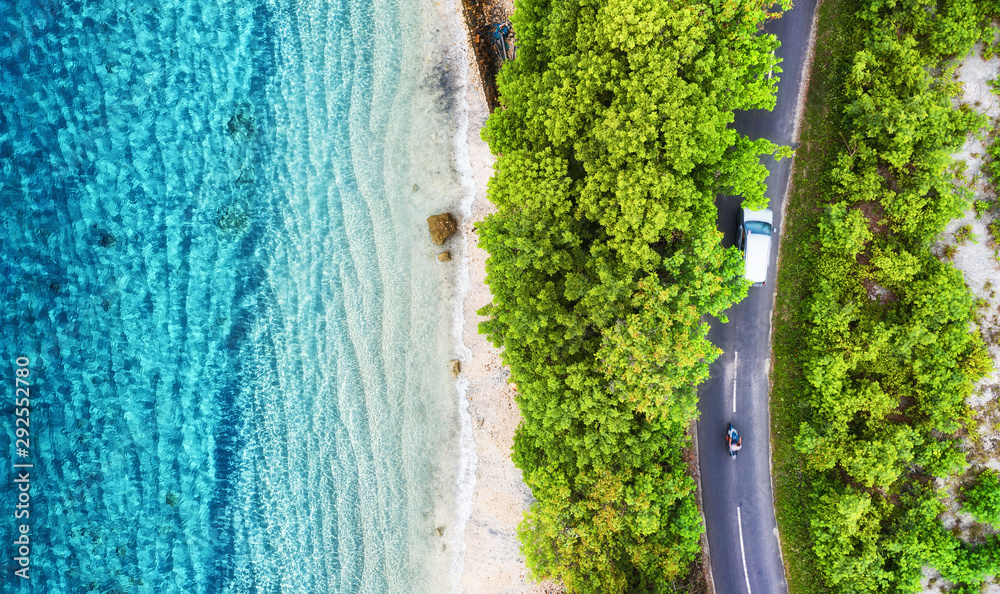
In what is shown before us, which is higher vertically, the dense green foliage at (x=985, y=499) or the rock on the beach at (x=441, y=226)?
the rock on the beach at (x=441, y=226)

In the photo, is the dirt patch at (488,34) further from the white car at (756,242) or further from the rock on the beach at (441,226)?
the white car at (756,242)

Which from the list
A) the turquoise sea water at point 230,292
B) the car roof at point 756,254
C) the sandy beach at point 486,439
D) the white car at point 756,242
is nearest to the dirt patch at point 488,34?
the sandy beach at point 486,439

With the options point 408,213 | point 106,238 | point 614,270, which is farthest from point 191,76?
point 614,270

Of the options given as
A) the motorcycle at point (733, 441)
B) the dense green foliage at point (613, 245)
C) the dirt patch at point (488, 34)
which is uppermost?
the dirt patch at point (488, 34)

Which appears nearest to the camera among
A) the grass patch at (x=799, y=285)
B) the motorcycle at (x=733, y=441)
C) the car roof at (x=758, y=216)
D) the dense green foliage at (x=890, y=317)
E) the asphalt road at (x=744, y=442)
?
the dense green foliage at (x=890, y=317)

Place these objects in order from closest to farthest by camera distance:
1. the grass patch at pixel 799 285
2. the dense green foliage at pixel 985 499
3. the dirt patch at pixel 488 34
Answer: the dense green foliage at pixel 985 499 < the grass patch at pixel 799 285 < the dirt patch at pixel 488 34

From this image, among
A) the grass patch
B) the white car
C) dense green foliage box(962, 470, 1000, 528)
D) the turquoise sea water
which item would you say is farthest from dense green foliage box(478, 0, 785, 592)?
dense green foliage box(962, 470, 1000, 528)

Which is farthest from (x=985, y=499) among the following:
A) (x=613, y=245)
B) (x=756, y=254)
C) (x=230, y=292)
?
(x=230, y=292)

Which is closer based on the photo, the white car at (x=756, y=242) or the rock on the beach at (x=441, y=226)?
the white car at (x=756, y=242)
